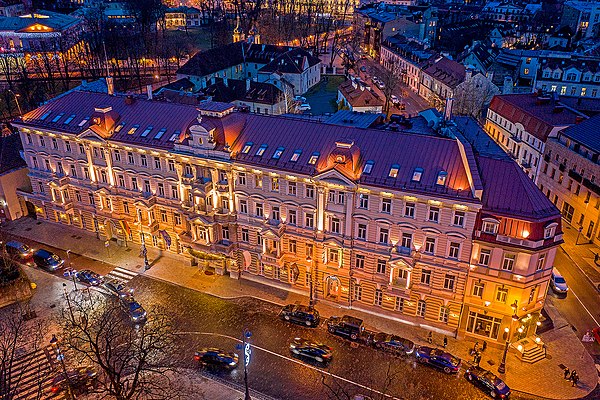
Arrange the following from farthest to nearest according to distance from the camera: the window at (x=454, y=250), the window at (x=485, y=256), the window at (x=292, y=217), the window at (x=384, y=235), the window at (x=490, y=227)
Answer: the window at (x=292, y=217), the window at (x=384, y=235), the window at (x=454, y=250), the window at (x=485, y=256), the window at (x=490, y=227)

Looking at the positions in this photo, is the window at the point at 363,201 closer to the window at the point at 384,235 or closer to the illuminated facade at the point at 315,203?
the illuminated facade at the point at 315,203

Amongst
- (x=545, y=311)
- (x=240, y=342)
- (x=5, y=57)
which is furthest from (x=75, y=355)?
(x=5, y=57)

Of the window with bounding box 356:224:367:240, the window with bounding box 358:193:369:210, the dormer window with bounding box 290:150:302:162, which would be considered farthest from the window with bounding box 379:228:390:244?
the dormer window with bounding box 290:150:302:162

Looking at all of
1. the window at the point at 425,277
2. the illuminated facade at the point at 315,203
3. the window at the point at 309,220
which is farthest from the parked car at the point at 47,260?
the window at the point at 425,277

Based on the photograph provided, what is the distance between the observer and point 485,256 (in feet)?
174

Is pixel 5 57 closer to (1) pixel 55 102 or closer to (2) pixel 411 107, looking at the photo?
(1) pixel 55 102

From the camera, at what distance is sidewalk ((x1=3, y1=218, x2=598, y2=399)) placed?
5166 cm

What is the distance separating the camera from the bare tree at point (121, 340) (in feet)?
167

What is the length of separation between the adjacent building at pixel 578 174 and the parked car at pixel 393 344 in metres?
39.4

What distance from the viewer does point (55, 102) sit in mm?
76375

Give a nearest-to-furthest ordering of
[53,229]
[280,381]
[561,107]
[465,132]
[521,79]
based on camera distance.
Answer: [280,381] < [465,132] < [53,229] < [561,107] < [521,79]

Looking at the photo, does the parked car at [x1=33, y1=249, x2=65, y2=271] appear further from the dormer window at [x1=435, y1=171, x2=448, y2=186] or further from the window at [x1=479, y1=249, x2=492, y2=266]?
the window at [x1=479, y1=249, x2=492, y2=266]

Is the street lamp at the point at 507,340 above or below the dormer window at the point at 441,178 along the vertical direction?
below

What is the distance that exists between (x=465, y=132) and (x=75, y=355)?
2411 inches
